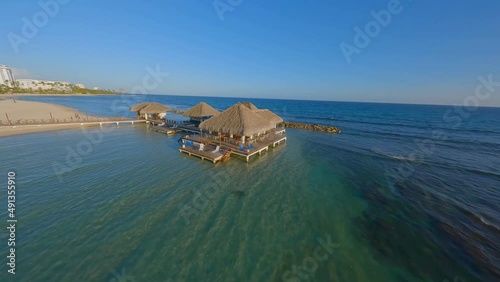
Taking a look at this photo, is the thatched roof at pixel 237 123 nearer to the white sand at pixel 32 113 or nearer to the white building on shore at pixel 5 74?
the white sand at pixel 32 113

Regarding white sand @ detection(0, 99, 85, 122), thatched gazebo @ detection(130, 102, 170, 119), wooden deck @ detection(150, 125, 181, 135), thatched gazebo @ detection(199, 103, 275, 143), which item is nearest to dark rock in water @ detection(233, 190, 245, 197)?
thatched gazebo @ detection(199, 103, 275, 143)

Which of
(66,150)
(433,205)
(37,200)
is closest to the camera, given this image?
(37,200)

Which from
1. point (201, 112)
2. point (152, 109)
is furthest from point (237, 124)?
point (152, 109)

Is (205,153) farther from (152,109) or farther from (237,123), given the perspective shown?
(152,109)

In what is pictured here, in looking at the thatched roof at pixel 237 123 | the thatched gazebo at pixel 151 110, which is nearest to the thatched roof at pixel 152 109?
the thatched gazebo at pixel 151 110

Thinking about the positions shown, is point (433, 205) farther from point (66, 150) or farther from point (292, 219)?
point (66, 150)

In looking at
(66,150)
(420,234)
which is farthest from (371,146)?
(66,150)
